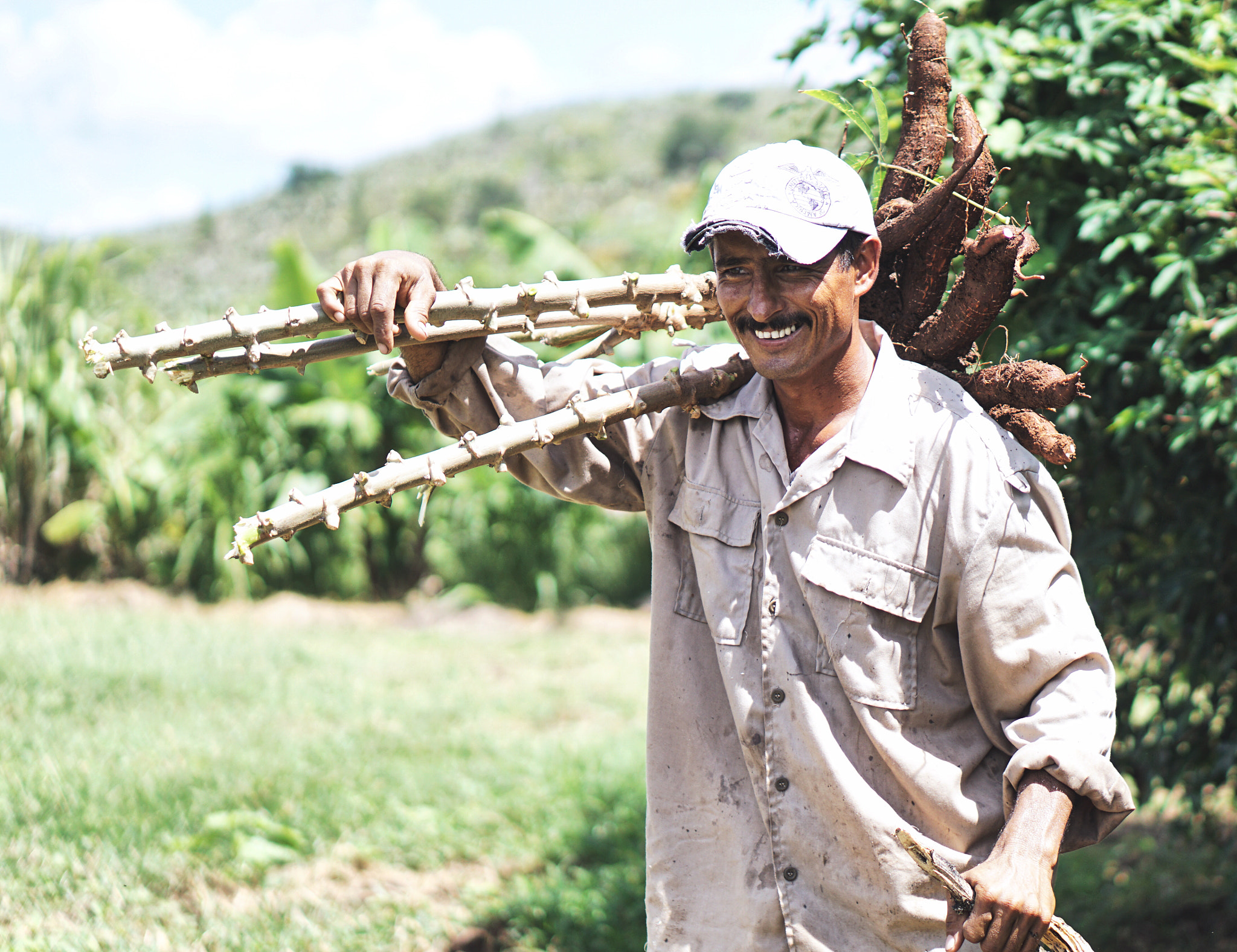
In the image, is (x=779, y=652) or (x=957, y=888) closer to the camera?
(x=957, y=888)

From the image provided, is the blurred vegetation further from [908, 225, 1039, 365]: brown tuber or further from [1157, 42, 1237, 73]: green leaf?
[908, 225, 1039, 365]: brown tuber

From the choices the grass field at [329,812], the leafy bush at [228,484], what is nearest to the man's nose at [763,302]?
the grass field at [329,812]

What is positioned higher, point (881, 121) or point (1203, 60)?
point (1203, 60)

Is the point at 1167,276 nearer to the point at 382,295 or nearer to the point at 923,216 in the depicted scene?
the point at 923,216

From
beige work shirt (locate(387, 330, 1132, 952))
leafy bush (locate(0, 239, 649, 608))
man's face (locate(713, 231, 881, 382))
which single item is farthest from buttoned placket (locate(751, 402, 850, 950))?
leafy bush (locate(0, 239, 649, 608))

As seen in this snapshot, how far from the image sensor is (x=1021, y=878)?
61.4 inches

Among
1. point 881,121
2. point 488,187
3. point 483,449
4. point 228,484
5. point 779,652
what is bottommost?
point 228,484

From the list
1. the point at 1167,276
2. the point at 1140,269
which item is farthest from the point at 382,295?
the point at 1140,269

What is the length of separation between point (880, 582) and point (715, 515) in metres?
0.33

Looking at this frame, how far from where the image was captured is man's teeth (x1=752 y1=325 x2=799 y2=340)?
5.93 feet

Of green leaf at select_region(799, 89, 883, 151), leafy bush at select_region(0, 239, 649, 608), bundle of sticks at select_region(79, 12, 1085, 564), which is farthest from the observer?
leafy bush at select_region(0, 239, 649, 608)

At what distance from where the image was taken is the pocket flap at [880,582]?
1.77 m

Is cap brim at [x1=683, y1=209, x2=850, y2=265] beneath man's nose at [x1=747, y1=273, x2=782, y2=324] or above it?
above

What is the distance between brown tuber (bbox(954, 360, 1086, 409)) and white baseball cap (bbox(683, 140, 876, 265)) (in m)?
0.34
